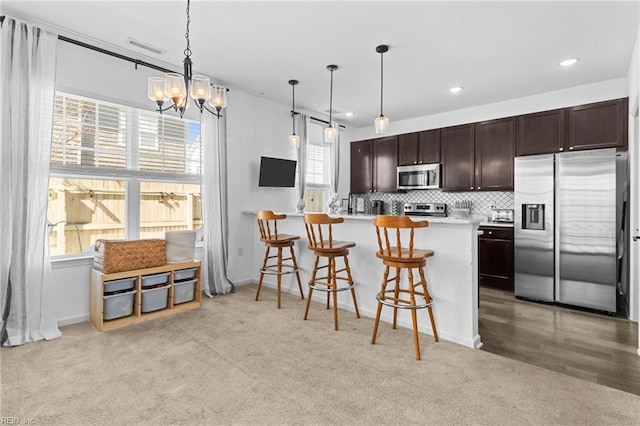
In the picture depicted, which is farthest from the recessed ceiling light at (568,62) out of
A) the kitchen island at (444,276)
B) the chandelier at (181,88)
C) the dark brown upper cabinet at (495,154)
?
the chandelier at (181,88)

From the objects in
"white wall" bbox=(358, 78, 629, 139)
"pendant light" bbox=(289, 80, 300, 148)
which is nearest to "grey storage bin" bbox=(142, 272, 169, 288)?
"pendant light" bbox=(289, 80, 300, 148)

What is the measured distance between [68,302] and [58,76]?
214cm

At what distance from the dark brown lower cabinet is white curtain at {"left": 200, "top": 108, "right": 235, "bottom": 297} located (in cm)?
350

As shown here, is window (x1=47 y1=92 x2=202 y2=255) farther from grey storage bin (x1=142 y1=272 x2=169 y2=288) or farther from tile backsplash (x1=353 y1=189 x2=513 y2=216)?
tile backsplash (x1=353 y1=189 x2=513 y2=216)

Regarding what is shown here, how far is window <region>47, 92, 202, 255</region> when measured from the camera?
3.23 m

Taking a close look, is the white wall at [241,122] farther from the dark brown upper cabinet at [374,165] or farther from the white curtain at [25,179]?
the dark brown upper cabinet at [374,165]

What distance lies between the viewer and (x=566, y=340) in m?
2.94

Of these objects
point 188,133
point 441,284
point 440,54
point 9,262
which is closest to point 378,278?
point 441,284

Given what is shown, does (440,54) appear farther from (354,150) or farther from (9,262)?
(9,262)

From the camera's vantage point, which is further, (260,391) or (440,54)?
(440,54)

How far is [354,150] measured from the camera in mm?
6629

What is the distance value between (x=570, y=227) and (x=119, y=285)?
16.1ft

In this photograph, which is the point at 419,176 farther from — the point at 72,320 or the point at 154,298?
the point at 72,320

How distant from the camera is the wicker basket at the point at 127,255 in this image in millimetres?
3096
